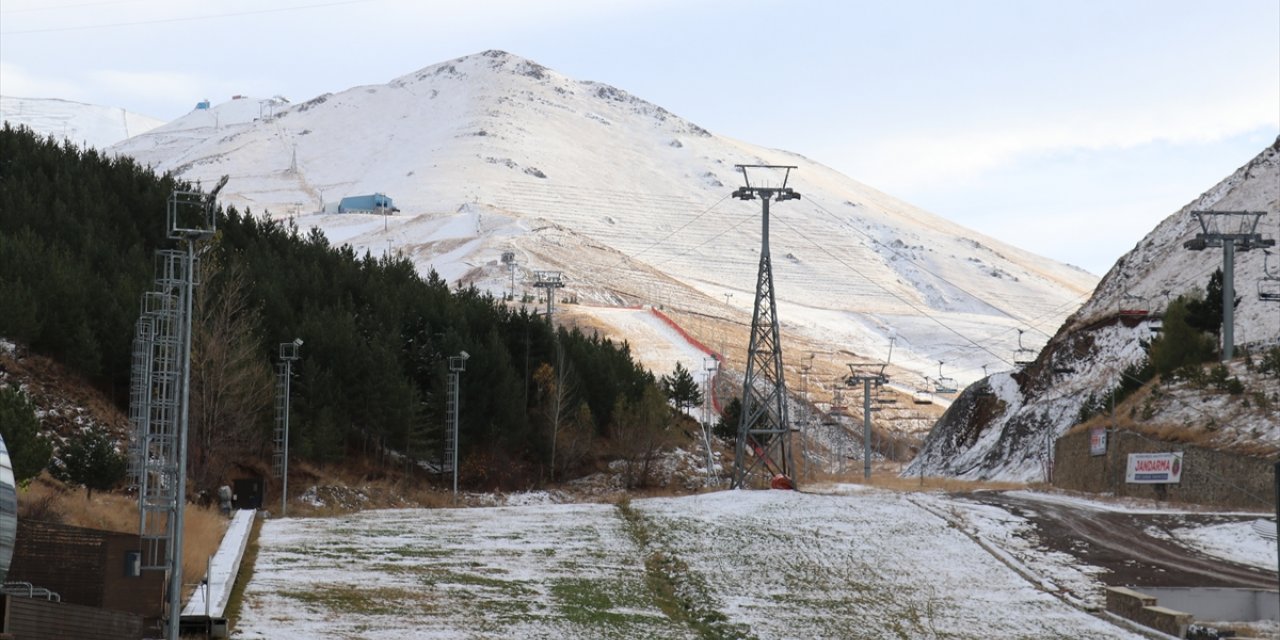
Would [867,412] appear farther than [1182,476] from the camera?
Yes

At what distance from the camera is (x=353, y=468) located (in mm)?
70562

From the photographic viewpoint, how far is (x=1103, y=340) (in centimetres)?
9738

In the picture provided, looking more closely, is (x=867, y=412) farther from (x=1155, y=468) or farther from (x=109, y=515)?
(x=109, y=515)

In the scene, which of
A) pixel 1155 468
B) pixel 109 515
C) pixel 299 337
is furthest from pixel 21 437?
pixel 1155 468

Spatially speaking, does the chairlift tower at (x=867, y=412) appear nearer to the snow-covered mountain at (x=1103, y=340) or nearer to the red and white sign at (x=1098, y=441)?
the snow-covered mountain at (x=1103, y=340)

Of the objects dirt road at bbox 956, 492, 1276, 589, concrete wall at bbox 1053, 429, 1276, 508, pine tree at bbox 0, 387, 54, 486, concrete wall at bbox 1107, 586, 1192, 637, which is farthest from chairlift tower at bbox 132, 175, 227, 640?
concrete wall at bbox 1053, 429, 1276, 508

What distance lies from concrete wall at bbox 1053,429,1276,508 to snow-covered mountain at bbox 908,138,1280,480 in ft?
57.5

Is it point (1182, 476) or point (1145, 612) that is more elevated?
point (1182, 476)

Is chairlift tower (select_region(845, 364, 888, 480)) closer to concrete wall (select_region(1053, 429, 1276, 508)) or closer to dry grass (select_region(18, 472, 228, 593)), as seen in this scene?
concrete wall (select_region(1053, 429, 1276, 508))

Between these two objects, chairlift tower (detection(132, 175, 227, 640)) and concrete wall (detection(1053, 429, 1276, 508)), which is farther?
concrete wall (detection(1053, 429, 1276, 508))

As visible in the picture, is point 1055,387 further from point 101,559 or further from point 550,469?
point 101,559

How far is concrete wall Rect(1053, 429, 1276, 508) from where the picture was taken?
5219 cm

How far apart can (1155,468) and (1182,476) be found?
191cm

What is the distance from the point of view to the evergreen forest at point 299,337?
210ft
